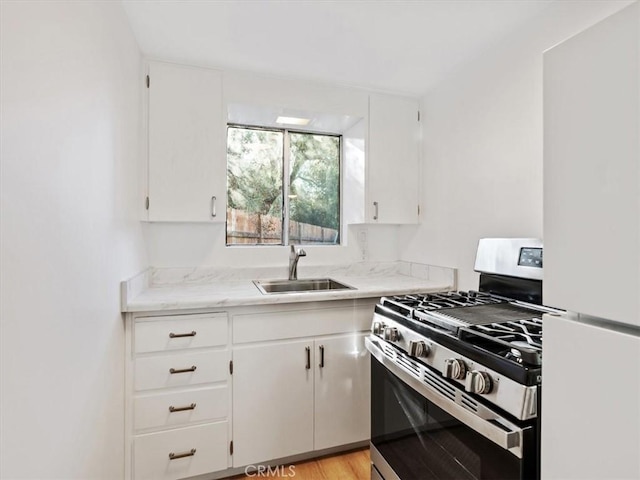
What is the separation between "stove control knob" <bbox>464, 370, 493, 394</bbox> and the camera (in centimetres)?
94

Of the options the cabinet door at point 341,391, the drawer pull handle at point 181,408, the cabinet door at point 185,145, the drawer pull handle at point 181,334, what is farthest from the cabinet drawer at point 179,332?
the cabinet door at point 185,145

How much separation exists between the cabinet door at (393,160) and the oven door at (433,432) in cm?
111

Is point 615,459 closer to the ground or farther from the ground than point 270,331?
farther from the ground

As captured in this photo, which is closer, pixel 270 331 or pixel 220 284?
pixel 270 331

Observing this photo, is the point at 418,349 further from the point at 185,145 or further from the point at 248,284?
the point at 185,145

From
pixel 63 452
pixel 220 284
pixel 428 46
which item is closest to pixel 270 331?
pixel 220 284

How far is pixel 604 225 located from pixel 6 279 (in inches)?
42.2

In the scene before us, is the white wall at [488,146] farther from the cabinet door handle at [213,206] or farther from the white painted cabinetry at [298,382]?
the cabinet door handle at [213,206]

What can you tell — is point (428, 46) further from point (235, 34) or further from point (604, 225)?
point (604, 225)

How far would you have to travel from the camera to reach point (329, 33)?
176 cm

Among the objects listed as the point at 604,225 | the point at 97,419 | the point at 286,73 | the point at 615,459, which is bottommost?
the point at 97,419

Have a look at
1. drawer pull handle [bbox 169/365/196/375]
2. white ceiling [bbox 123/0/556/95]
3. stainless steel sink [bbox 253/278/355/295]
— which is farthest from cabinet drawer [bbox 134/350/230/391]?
white ceiling [bbox 123/0/556/95]

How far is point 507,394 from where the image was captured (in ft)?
2.89

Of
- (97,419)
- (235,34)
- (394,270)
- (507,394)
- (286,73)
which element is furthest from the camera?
(394,270)
